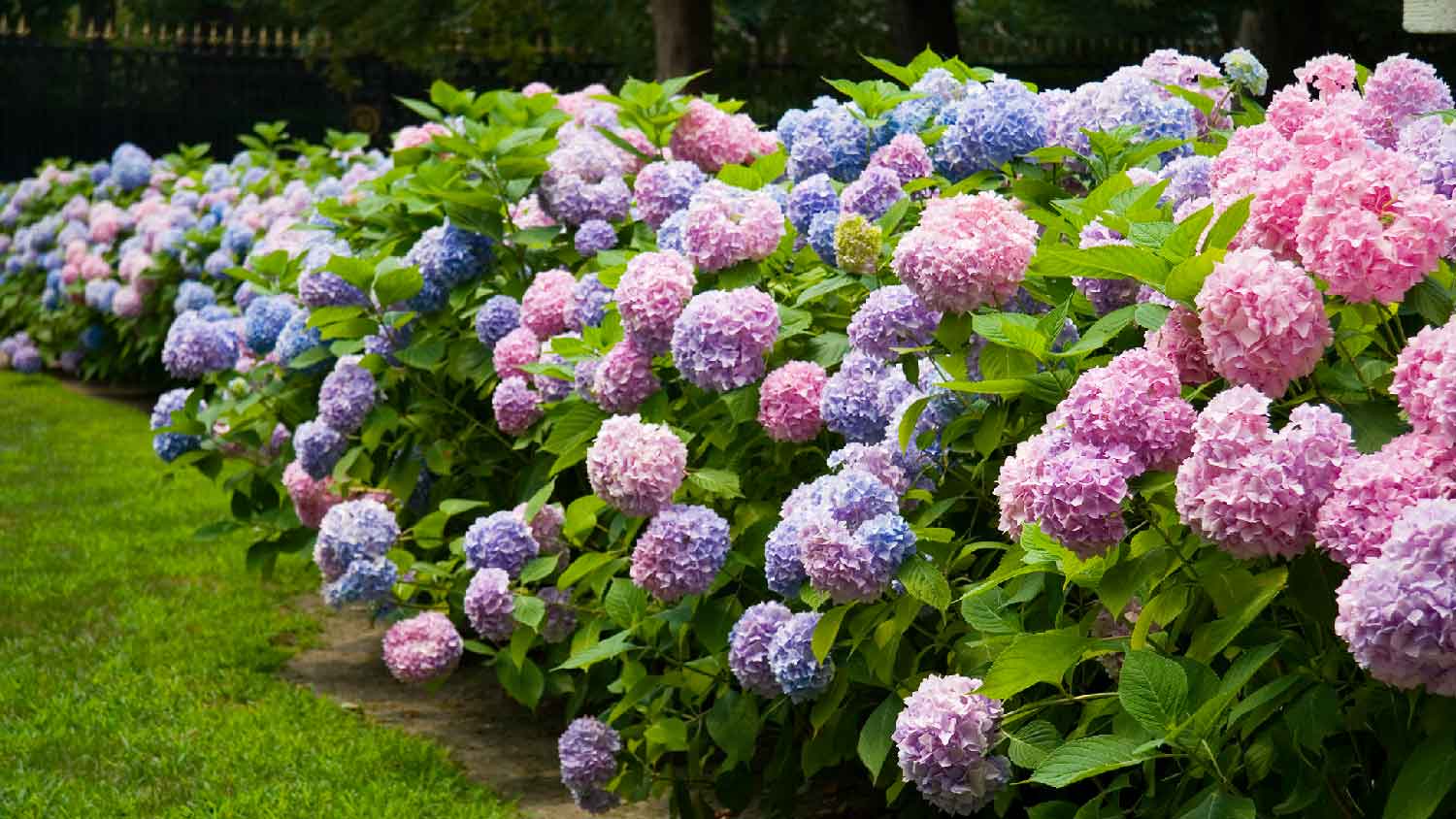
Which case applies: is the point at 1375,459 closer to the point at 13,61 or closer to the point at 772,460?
the point at 772,460

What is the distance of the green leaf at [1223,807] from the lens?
2.05 meters

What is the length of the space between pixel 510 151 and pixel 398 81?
1641cm

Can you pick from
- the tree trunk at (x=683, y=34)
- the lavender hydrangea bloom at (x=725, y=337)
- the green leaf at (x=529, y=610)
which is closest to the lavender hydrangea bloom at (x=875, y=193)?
the lavender hydrangea bloom at (x=725, y=337)

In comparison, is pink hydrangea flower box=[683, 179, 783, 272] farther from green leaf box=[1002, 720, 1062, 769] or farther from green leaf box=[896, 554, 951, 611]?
green leaf box=[1002, 720, 1062, 769]

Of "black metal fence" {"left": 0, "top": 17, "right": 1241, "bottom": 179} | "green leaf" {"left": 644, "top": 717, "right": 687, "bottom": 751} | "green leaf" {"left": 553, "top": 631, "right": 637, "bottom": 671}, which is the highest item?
"green leaf" {"left": 553, "top": 631, "right": 637, "bottom": 671}

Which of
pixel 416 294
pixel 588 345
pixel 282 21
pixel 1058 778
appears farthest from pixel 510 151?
pixel 282 21

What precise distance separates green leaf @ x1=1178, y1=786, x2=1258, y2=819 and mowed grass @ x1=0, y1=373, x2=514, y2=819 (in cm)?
217

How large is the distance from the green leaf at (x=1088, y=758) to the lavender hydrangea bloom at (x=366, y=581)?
2491mm

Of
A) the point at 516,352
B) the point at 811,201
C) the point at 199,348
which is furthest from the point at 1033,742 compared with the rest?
the point at 199,348

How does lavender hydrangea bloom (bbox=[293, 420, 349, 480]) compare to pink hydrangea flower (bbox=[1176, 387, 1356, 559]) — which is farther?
lavender hydrangea bloom (bbox=[293, 420, 349, 480])

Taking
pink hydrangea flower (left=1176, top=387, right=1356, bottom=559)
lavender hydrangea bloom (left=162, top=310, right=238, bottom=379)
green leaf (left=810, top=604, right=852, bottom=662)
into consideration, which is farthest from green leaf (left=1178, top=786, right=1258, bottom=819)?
lavender hydrangea bloom (left=162, top=310, right=238, bottom=379)

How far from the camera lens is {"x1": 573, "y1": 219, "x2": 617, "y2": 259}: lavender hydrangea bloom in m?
4.44

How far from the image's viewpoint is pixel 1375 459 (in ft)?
6.24

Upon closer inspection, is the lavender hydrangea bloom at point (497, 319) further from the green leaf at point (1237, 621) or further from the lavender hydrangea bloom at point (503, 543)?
the green leaf at point (1237, 621)
